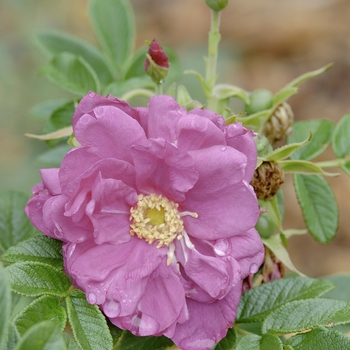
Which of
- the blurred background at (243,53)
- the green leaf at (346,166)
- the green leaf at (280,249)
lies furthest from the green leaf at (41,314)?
the blurred background at (243,53)

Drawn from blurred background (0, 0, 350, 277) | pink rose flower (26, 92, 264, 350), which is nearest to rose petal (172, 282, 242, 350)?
pink rose flower (26, 92, 264, 350)

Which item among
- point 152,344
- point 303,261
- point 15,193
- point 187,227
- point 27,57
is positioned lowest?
point 303,261

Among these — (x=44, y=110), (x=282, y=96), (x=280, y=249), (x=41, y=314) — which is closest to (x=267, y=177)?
(x=280, y=249)

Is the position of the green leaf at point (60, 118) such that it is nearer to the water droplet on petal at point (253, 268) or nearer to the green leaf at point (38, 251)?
the green leaf at point (38, 251)

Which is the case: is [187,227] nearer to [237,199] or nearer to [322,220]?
[237,199]

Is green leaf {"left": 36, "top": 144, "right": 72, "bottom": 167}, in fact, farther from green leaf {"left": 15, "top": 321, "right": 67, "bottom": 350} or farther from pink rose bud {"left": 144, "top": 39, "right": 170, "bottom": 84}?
green leaf {"left": 15, "top": 321, "right": 67, "bottom": 350}

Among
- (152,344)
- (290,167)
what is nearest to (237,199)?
(290,167)

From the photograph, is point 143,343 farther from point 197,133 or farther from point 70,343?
point 197,133
